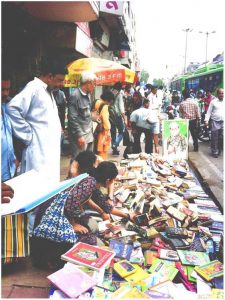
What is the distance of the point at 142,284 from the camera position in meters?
2.62

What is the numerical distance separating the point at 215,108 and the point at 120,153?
2.67m

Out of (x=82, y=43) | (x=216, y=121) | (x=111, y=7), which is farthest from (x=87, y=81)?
(x=111, y=7)

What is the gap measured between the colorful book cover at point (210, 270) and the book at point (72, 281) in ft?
2.80

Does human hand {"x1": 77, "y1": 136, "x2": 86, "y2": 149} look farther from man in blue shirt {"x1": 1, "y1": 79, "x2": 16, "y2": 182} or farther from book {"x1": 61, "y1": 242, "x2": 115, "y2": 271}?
book {"x1": 61, "y1": 242, "x2": 115, "y2": 271}

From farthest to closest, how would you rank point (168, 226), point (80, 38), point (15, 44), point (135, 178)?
point (80, 38) < point (15, 44) < point (135, 178) < point (168, 226)

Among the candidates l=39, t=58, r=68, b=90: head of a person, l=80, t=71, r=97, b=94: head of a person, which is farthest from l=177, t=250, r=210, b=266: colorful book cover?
l=80, t=71, r=97, b=94: head of a person

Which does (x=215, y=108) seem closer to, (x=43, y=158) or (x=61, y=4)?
(x=61, y=4)

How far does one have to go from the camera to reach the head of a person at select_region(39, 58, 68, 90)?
3.16 meters

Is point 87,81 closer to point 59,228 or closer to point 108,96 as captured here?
point 108,96

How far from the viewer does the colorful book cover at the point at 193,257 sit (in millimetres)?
2941

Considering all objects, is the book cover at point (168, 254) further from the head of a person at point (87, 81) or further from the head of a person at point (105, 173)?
the head of a person at point (87, 81)

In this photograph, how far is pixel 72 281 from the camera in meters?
2.45

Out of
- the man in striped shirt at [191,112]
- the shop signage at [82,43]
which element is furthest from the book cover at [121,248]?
the man in striped shirt at [191,112]

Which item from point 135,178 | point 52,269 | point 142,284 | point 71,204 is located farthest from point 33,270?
point 135,178
